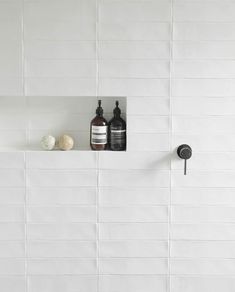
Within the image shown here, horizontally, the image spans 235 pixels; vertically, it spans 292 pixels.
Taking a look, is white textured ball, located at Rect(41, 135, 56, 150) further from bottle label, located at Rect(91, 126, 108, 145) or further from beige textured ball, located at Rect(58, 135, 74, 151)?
bottle label, located at Rect(91, 126, 108, 145)

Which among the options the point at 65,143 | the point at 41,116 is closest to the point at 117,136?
the point at 65,143

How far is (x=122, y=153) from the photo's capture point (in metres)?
2.33

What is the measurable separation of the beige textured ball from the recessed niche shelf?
0.30 feet

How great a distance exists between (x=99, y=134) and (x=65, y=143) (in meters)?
0.15

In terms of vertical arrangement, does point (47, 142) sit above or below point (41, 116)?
below

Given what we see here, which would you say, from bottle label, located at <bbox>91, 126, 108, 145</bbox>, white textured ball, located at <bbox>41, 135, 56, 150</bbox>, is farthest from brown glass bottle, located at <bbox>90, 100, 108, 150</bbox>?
white textured ball, located at <bbox>41, 135, 56, 150</bbox>

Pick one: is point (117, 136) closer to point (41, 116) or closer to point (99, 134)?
point (99, 134)

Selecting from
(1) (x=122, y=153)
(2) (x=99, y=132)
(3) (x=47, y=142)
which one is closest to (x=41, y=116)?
(3) (x=47, y=142)

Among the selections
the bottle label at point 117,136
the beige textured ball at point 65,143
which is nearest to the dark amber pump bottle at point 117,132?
the bottle label at point 117,136

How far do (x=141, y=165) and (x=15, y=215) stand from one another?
0.58 metres

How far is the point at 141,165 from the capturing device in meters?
2.34

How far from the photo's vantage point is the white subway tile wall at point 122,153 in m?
2.26

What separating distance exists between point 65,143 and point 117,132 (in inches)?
9.0

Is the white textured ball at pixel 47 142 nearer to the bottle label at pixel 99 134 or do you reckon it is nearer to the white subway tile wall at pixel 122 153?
the white subway tile wall at pixel 122 153
